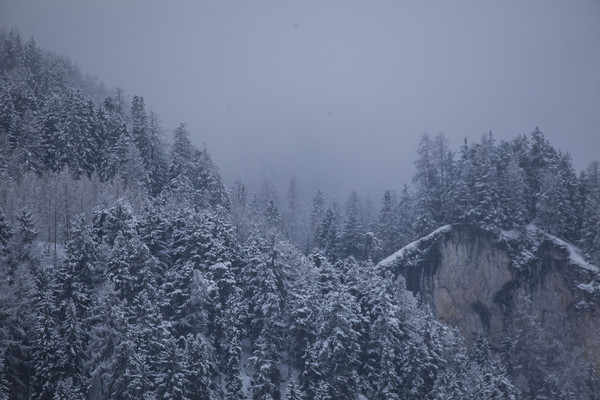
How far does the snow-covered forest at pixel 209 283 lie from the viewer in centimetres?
3153

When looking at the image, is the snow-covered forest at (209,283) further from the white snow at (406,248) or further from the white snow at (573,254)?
the white snow at (406,248)

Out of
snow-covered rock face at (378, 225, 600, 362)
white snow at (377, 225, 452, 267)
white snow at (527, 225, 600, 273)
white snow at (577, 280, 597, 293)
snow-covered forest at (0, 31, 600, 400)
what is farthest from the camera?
white snow at (377, 225, 452, 267)

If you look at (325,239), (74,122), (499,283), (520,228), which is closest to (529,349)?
(499,283)

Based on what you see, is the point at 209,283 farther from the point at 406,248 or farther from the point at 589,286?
the point at 589,286

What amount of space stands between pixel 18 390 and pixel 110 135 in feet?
147

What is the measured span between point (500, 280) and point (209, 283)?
47.1m

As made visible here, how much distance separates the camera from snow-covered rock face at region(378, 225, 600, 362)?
58.8 metres

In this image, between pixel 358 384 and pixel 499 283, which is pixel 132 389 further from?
pixel 499 283

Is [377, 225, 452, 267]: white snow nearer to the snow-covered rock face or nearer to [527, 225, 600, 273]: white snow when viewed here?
the snow-covered rock face

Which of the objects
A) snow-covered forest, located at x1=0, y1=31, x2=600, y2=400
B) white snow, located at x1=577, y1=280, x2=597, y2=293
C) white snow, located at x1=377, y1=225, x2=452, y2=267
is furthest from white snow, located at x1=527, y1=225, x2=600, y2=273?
white snow, located at x1=377, y1=225, x2=452, y2=267

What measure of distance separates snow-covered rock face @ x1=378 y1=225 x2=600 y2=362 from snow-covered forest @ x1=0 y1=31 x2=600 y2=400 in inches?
111

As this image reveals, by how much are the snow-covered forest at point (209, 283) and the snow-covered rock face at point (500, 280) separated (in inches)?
111

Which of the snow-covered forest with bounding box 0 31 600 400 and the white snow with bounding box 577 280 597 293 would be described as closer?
the snow-covered forest with bounding box 0 31 600 400

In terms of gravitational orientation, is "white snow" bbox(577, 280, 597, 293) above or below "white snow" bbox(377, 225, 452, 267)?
below
